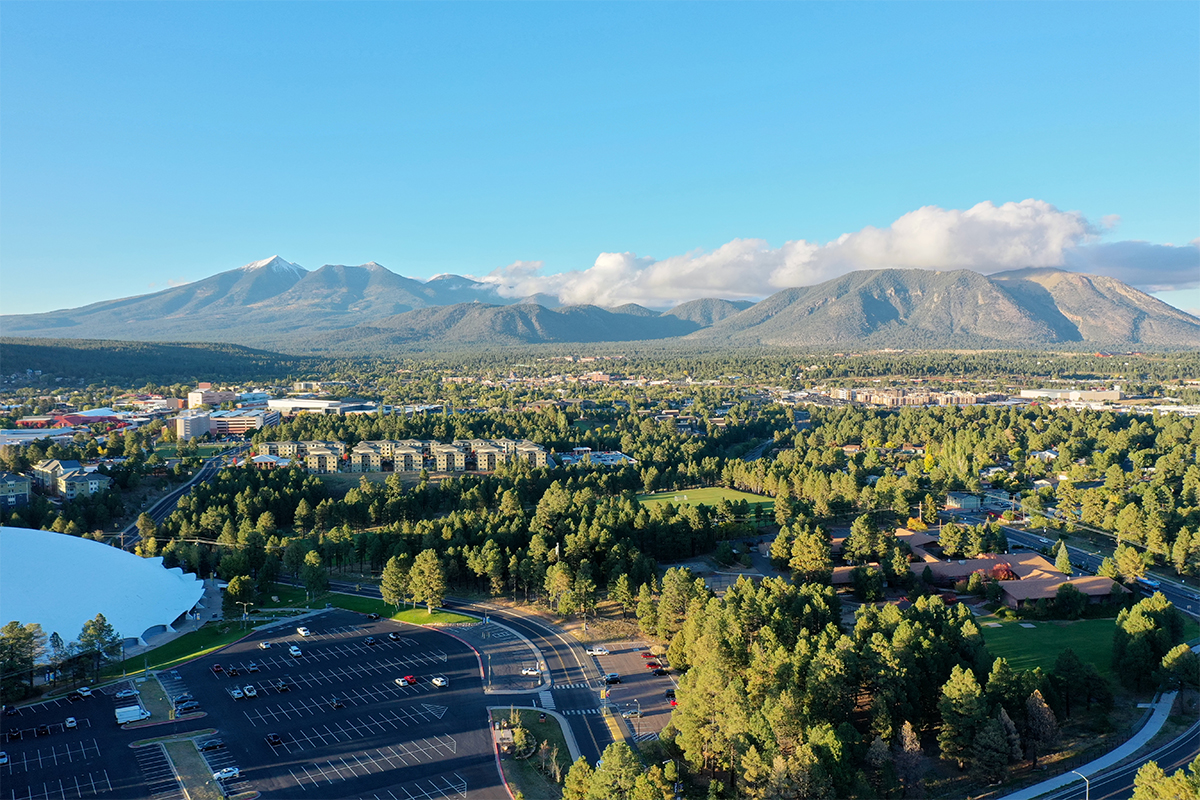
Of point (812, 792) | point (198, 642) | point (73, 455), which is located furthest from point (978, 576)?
point (73, 455)

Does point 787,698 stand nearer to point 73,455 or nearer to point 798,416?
point 73,455

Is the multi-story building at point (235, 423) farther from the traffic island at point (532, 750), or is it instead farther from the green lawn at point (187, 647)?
the traffic island at point (532, 750)

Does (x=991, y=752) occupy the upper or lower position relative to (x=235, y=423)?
lower

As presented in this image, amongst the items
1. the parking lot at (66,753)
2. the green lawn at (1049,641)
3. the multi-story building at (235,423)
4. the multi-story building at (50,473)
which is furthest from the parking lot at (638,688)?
the multi-story building at (235,423)

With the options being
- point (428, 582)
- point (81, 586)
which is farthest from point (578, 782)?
point (81, 586)

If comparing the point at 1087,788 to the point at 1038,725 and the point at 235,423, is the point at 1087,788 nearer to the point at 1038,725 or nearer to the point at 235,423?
the point at 1038,725

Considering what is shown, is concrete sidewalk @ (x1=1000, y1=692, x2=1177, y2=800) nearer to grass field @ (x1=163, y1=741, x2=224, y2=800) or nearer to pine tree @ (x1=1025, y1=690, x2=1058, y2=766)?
pine tree @ (x1=1025, y1=690, x2=1058, y2=766)
